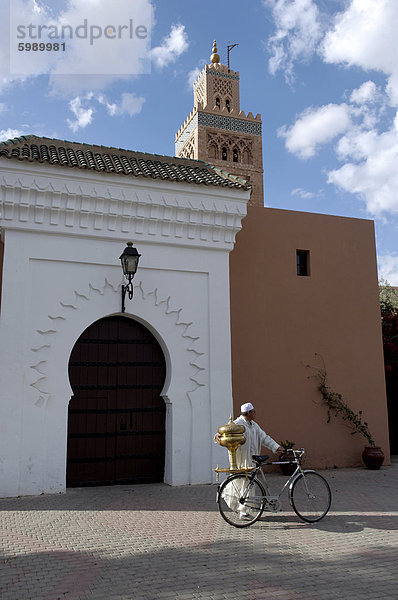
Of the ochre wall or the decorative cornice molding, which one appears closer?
the decorative cornice molding

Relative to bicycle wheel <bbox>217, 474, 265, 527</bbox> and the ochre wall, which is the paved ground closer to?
bicycle wheel <bbox>217, 474, 265, 527</bbox>

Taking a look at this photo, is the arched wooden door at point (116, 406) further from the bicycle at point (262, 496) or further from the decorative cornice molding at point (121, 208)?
the bicycle at point (262, 496)

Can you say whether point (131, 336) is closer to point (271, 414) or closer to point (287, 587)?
point (271, 414)

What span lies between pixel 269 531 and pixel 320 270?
629 centimetres

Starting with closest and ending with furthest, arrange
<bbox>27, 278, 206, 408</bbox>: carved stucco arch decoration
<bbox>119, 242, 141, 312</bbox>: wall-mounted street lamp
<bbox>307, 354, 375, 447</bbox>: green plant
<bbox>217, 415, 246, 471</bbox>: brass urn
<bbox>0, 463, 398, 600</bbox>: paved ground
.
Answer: <bbox>0, 463, 398, 600</bbox>: paved ground, <bbox>217, 415, 246, 471</bbox>: brass urn, <bbox>27, 278, 206, 408</bbox>: carved stucco arch decoration, <bbox>119, 242, 141, 312</bbox>: wall-mounted street lamp, <bbox>307, 354, 375, 447</bbox>: green plant

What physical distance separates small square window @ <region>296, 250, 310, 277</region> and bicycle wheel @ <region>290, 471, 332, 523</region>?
5516 millimetres

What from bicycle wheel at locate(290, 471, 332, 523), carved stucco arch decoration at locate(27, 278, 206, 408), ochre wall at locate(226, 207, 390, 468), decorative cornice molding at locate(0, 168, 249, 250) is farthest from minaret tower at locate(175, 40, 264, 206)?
bicycle wheel at locate(290, 471, 332, 523)

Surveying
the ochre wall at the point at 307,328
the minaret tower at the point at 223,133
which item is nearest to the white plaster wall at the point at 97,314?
the ochre wall at the point at 307,328

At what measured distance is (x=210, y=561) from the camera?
16.3 ft

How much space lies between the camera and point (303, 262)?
1118 cm

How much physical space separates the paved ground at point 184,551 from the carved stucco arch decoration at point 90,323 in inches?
68.8

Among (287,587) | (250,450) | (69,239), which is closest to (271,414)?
(250,450)

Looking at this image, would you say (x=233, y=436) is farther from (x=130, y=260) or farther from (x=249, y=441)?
(x=130, y=260)

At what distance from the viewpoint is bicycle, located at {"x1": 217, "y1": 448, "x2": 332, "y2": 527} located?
245 inches
